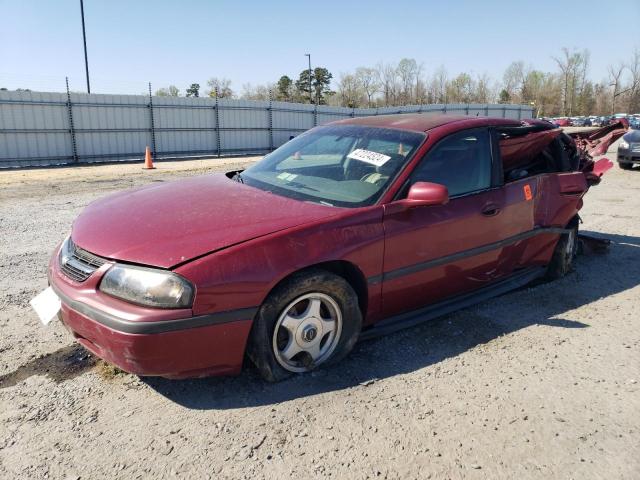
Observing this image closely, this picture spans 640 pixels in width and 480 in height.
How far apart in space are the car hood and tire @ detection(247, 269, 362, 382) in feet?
1.19

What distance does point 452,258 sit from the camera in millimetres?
3537

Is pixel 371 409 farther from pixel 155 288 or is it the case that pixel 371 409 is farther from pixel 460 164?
pixel 460 164

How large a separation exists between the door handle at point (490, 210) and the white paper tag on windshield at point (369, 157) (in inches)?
34.6

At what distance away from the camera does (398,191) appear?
319 centimetres

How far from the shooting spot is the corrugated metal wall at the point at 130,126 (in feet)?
53.4

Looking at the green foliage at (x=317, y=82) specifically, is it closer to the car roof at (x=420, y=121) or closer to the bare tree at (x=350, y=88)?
the bare tree at (x=350, y=88)

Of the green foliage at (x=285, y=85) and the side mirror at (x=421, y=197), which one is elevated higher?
the green foliage at (x=285, y=85)

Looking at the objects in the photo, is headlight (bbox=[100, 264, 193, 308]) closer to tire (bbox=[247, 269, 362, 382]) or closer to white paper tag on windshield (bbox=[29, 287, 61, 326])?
tire (bbox=[247, 269, 362, 382])

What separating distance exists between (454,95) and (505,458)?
77852mm

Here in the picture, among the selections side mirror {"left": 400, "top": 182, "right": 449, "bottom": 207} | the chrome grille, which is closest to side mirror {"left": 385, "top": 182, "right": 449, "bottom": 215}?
side mirror {"left": 400, "top": 182, "right": 449, "bottom": 207}

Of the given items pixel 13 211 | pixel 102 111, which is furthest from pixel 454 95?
pixel 13 211

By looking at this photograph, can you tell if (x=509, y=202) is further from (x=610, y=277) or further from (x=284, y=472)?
(x=284, y=472)

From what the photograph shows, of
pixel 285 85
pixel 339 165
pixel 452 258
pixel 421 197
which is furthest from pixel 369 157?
pixel 285 85

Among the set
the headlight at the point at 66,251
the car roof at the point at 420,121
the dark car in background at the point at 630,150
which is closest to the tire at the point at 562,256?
the car roof at the point at 420,121
